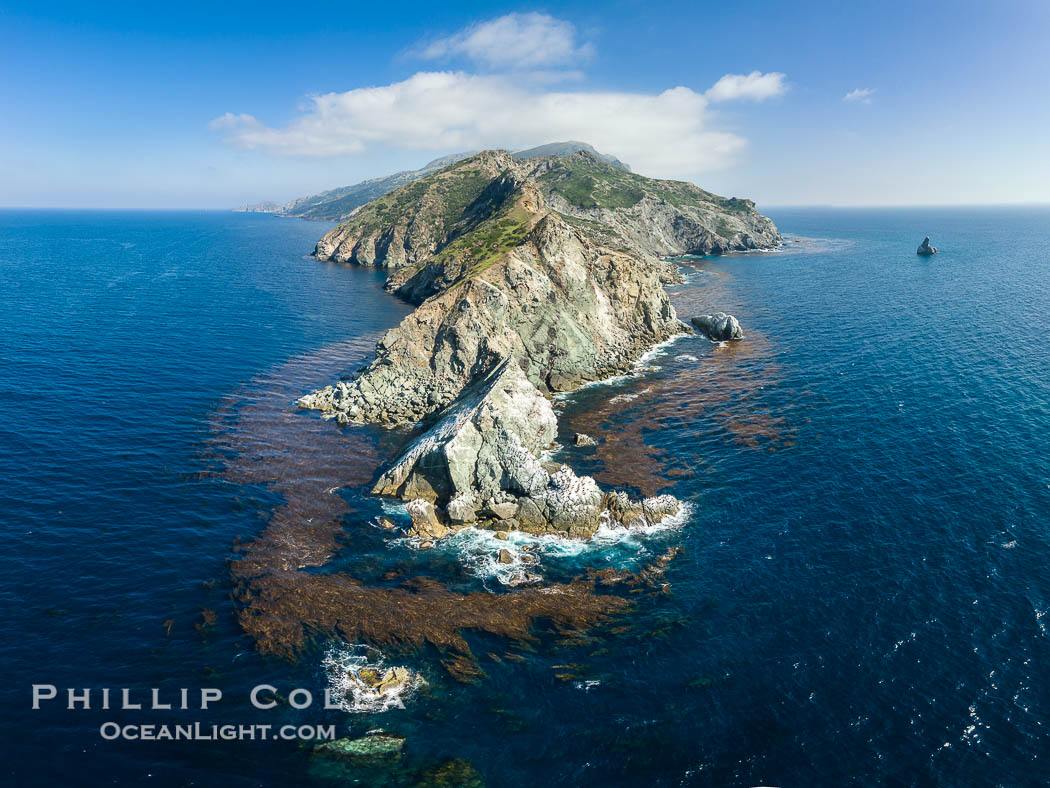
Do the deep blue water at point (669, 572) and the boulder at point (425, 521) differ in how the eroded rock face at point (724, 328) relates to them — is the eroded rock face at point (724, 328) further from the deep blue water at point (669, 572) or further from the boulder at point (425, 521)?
the boulder at point (425, 521)

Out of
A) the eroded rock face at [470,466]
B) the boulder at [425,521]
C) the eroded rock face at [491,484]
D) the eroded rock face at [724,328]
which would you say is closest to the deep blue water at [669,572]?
the boulder at [425,521]

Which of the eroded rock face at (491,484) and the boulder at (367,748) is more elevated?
the eroded rock face at (491,484)

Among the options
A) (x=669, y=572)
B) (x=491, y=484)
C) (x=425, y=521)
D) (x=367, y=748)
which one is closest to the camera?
(x=367, y=748)

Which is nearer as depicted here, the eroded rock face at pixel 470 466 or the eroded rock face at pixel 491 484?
the eroded rock face at pixel 491 484

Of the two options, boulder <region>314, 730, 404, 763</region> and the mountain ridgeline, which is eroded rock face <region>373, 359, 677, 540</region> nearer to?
the mountain ridgeline

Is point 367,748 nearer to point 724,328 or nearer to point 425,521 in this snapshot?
point 425,521

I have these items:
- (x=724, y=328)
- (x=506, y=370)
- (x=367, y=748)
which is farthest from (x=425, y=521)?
(x=724, y=328)

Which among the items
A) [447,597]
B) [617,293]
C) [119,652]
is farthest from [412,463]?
[617,293]

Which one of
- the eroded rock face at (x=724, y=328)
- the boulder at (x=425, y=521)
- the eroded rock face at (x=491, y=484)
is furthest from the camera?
the eroded rock face at (x=724, y=328)

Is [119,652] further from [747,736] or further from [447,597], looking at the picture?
[747,736]
